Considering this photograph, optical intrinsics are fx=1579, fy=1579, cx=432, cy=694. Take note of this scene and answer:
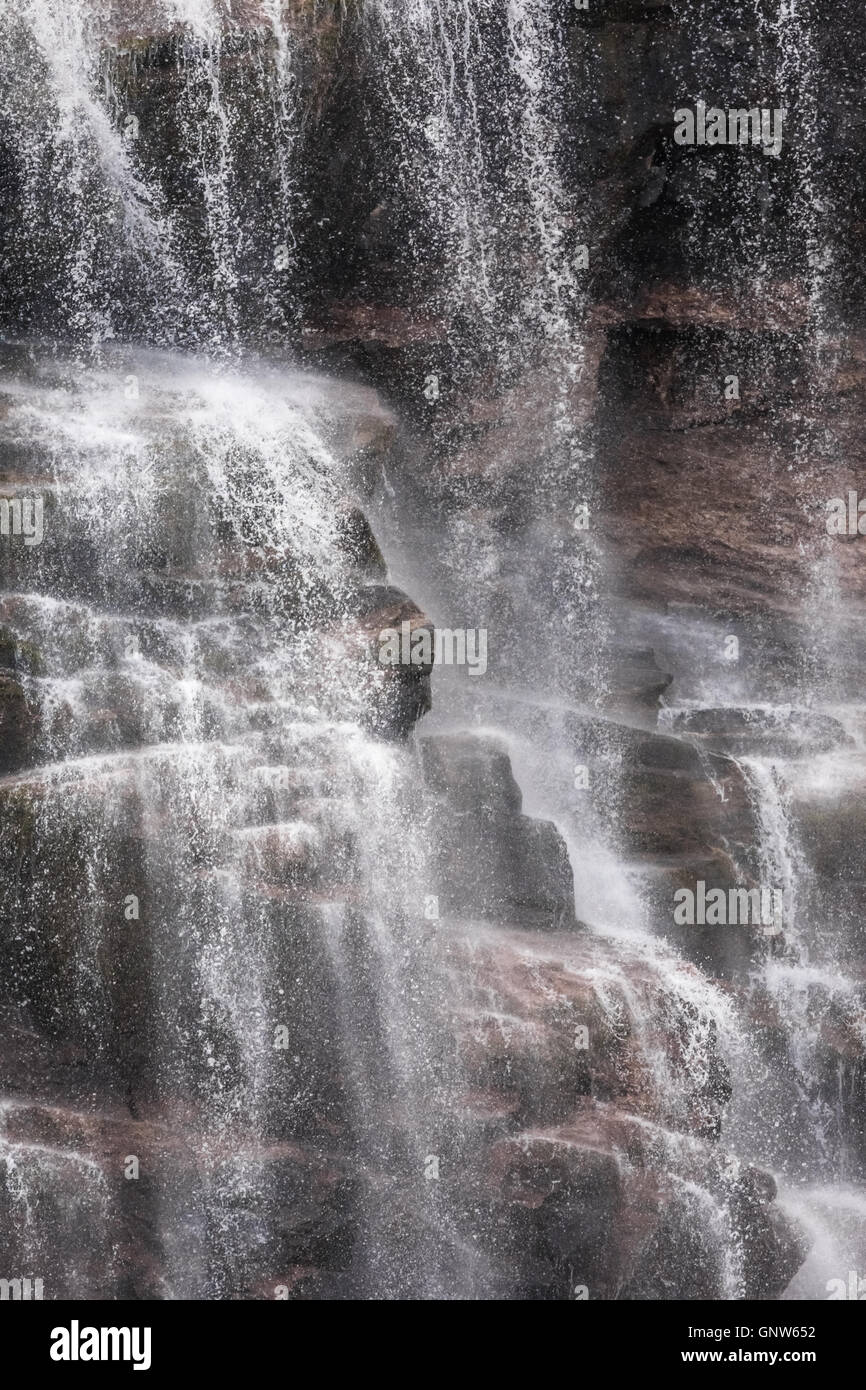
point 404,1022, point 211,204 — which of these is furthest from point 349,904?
point 211,204

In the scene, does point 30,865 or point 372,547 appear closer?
point 30,865

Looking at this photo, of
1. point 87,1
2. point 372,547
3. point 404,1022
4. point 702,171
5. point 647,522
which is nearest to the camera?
A: point 404,1022

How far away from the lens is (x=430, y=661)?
1395 centimetres

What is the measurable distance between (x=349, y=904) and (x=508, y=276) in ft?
23.6

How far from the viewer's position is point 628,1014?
1271 cm

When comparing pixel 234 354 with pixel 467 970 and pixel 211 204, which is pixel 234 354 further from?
pixel 467 970

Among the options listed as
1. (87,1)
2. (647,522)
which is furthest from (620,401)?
(87,1)

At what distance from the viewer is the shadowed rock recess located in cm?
1190

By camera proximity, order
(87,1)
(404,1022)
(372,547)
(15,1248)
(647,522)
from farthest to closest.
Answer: (647,522) → (87,1) → (372,547) → (404,1022) → (15,1248)

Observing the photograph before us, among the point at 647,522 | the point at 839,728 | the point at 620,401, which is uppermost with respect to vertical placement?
the point at 620,401

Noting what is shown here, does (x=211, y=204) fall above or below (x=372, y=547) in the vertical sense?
above

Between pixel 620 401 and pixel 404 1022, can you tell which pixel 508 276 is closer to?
pixel 620 401

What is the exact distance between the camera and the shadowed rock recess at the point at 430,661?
11.9 metres

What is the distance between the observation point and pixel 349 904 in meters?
12.5
